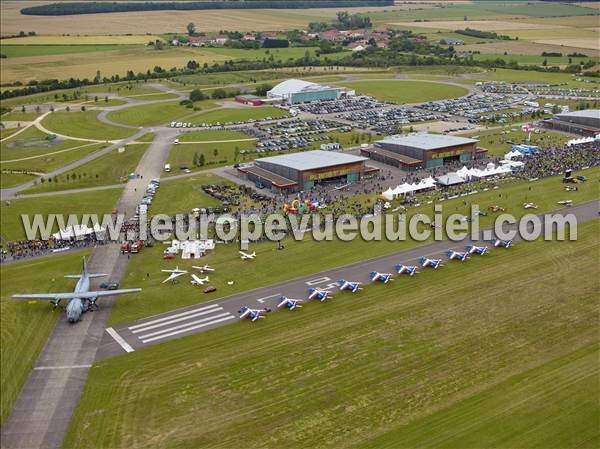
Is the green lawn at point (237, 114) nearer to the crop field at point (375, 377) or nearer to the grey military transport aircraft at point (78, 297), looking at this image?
the grey military transport aircraft at point (78, 297)

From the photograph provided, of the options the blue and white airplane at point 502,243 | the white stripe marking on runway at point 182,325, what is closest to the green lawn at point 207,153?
the white stripe marking on runway at point 182,325

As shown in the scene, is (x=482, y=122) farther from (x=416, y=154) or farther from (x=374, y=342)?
(x=374, y=342)

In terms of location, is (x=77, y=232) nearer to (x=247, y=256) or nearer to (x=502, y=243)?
(x=247, y=256)

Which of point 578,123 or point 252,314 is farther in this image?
point 578,123

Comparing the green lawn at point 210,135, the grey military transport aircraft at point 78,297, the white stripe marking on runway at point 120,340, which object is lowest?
the white stripe marking on runway at point 120,340

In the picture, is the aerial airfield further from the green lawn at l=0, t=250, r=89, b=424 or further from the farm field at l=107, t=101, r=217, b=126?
the farm field at l=107, t=101, r=217, b=126

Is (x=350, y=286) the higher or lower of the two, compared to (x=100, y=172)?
lower

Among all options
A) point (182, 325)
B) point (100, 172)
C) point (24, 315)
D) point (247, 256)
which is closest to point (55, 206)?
point (100, 172)
